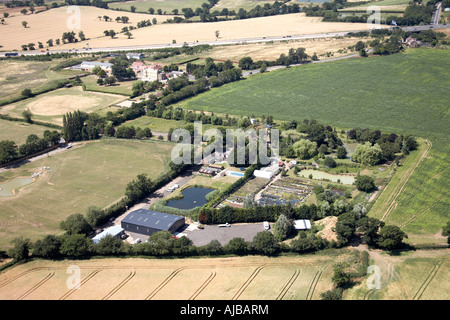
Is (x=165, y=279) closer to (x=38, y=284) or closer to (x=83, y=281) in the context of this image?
(x=83, y=281)

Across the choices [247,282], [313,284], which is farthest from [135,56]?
[313,284]

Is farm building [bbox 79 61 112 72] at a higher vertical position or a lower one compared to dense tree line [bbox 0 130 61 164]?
higher

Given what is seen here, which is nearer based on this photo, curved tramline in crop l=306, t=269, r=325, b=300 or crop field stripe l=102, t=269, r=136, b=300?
curved tramline in crop l=306, t=269, r=325, b=300

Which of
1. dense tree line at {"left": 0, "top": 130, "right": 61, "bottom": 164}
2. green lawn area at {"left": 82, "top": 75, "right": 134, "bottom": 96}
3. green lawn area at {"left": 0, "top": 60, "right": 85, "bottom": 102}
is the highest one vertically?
green lawn area at {"left": 0, "top": 60, "right": 85, "bottom": 102}

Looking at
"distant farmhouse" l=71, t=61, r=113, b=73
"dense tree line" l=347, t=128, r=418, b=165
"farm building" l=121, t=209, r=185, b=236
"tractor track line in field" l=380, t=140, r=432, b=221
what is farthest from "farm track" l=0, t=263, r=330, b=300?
"distant farmhouse" l=71, t=61, r=113, b=73

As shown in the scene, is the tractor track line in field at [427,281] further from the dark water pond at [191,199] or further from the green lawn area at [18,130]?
the green lawn area at [18,130]

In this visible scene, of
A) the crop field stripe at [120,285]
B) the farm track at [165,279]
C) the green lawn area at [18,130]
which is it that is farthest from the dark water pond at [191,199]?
the green lawn area at [18,130]

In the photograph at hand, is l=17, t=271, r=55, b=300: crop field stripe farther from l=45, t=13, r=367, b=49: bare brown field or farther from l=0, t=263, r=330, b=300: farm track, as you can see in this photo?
l=45, t=13, r=367, b=49: bare brown field
